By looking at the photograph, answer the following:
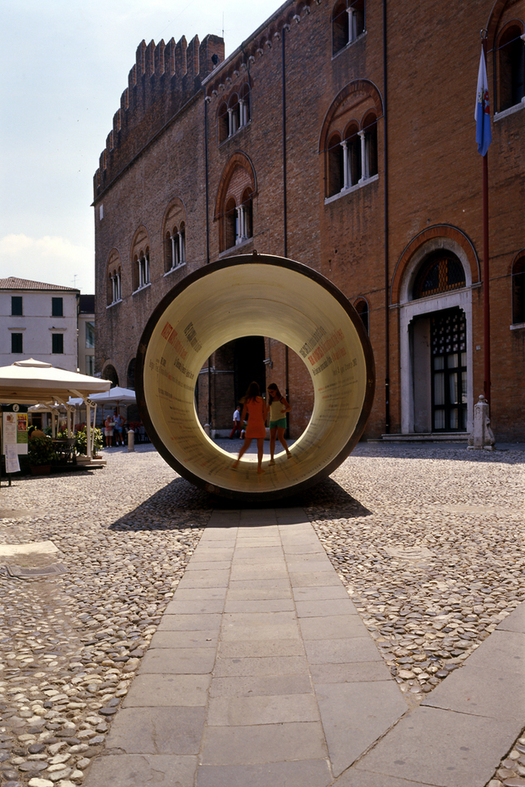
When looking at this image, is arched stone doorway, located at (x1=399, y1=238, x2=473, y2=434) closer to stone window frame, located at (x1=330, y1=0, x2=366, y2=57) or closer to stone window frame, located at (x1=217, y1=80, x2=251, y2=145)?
stone window frame, located at (x1=330, y1=0, x2=366, y2=57)

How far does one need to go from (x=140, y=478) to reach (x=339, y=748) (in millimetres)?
9749

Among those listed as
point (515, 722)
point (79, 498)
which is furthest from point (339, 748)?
point (79, 498)

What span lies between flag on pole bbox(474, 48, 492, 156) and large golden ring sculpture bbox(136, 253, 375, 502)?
26.9ft

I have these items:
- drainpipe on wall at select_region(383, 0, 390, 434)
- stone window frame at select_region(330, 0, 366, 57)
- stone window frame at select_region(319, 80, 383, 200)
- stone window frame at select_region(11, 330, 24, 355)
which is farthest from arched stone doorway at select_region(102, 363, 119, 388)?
stone window frame at select_region(330, 0, 366, 57)

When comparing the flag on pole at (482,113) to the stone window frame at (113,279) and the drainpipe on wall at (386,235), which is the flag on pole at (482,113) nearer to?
the drainpipe on wall at (386,235)

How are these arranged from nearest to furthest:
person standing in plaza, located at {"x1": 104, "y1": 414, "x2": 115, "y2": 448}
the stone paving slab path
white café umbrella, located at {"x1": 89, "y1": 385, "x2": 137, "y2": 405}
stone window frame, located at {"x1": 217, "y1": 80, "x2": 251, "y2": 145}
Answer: the stone paving slab path, white café umbrella, located at {"x1": 89, "y1": 385, "x2": 137, "y2": 405}, stone window frame, located at {"x1": 217, "y1": 80, "x2": 251, "y2": 145}, person standing in plaza, located at {"x1": 104, "y1": 414, "x2": 115, "y2": 448}

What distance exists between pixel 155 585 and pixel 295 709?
2046 millimetres

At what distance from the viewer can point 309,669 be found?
286cm

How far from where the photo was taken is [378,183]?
19.6 meters

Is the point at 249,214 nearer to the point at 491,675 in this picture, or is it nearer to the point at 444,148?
the point at 444,148

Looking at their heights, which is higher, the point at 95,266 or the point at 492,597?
the point at 95,266

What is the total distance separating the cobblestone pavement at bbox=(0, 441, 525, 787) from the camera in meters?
2.49

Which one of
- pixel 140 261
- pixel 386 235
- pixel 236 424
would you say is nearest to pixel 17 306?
pixel 140 261

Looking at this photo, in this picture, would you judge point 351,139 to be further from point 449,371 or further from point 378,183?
point 449,371
